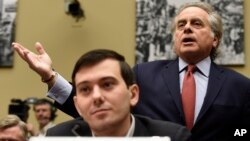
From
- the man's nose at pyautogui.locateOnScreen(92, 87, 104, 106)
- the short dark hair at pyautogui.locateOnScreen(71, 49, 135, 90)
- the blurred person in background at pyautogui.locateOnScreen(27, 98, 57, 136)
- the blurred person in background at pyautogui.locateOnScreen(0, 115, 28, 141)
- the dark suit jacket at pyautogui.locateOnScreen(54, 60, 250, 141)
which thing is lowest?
the blurred person in background at pyautogui.locateOnScreen(27, 98, 57, 136)

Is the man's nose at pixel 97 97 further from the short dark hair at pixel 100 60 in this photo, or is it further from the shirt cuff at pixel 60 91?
the shirt cuff at pixel 60 91

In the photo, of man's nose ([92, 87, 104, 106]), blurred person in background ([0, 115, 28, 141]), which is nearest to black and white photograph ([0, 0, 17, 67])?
blurred person in background ([0, 115, 28, 141])

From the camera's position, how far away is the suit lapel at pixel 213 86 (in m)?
2.11

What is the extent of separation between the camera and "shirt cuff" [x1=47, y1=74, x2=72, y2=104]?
205 centimetres

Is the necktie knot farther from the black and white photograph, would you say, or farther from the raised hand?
the black and white photograph

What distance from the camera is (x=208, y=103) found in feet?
6.93

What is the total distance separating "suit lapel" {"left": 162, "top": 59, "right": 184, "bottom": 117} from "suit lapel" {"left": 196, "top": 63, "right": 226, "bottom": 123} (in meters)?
0.11

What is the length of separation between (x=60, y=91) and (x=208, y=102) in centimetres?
66

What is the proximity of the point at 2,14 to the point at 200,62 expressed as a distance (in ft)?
11.5

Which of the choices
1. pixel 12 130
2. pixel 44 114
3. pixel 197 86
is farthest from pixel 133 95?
pixel 44 114

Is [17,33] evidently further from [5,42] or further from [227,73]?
[227,73]

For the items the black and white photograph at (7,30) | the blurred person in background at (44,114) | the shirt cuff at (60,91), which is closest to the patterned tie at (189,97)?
the shirt cuff at (60,91)

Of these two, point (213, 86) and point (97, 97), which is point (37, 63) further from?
point (213, 86)

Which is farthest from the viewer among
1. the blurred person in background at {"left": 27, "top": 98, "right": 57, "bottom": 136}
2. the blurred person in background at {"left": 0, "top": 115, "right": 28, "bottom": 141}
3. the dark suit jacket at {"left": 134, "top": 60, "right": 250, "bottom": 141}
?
the blurred person in background at {"left": 27, "top": 98, "right": 57, "bottom": 136}
